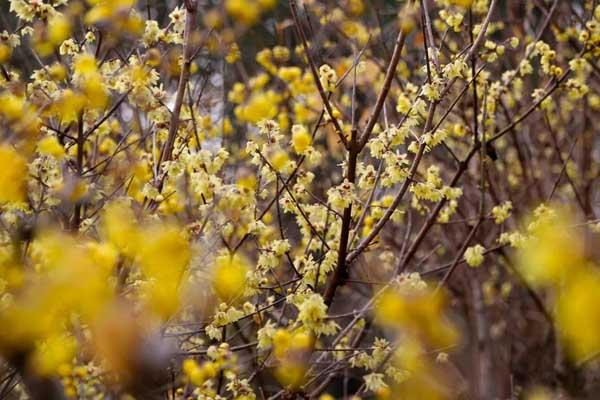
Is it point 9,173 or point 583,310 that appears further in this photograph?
point 9,173

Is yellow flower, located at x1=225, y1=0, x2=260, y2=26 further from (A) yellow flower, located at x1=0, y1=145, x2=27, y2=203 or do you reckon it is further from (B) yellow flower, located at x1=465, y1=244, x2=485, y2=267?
(B) yellow flower, located at x1=465, y1=244, x2=485, y2=267

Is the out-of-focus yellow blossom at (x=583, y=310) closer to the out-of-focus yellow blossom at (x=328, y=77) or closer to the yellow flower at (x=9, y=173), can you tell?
the yellow flower at (x=9, y=173)

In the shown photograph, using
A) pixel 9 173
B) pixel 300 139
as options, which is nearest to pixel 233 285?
pixel 300 139

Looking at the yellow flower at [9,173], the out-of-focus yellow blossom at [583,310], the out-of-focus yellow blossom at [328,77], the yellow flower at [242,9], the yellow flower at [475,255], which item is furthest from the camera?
the yellow flower at [475,255]

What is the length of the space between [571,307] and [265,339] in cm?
130

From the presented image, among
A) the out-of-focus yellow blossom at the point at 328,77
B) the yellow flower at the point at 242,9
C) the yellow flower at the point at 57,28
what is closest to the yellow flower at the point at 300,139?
the out-of-focus yellow blossom at the point at 328,77

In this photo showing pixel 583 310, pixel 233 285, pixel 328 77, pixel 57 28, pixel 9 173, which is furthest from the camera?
pixel 328 77

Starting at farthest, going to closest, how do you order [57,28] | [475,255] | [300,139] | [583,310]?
[475,255] < [300,139] < [57,28] < [583,310]

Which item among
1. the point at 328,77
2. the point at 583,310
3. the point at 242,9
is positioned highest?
the point at 242,9

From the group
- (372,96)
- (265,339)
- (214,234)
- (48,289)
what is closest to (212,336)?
(265,339)

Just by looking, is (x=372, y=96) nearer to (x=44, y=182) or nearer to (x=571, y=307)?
(x=44, y=182)

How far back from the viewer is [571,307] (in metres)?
1.38

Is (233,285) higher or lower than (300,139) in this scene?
lower

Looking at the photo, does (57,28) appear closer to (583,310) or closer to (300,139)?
(300,139)
